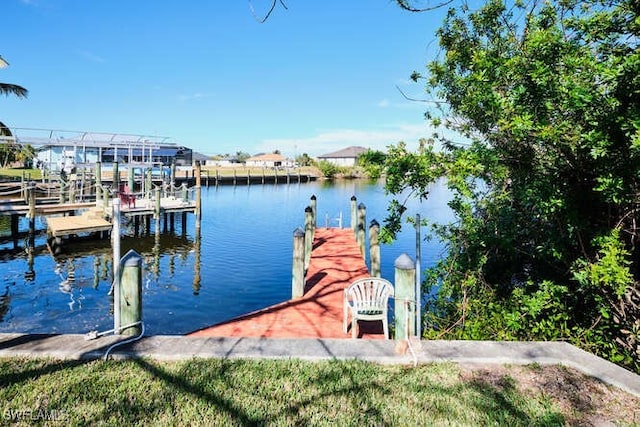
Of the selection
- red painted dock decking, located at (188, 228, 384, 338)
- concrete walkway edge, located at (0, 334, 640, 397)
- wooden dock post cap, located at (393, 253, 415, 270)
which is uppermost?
wooden dock post cap, located at (393, 253, 415, 270)

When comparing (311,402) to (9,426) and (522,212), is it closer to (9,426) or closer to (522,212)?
(9,426)

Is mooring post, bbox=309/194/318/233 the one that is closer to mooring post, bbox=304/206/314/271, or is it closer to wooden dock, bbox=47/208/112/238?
mooring post, bbox=304/206/314/271

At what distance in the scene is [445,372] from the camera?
167 inches

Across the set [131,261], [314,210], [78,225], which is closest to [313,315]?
[131,261]

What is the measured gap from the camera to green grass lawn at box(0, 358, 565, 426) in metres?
Answer: 3.42

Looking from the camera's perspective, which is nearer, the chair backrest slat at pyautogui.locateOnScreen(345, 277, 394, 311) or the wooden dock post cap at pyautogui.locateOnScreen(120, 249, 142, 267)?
the wooden dock post cap at pyautogui.locateOnScreen(120, 249, 142, 267)

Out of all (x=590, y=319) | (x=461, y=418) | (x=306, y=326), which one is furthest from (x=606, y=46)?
(x=306, y=326)

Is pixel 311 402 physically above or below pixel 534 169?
below

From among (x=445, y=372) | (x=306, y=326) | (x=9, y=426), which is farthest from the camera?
(x=306, y=326)

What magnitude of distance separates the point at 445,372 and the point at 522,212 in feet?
10.6

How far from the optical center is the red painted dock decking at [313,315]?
7.09 metres

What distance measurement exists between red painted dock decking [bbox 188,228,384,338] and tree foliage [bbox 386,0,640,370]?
1.90 metres

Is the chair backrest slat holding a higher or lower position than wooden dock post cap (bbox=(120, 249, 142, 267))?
lower

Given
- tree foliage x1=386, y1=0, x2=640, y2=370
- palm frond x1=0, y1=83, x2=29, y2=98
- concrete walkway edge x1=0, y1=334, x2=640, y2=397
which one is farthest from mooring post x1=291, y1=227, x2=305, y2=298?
palm frond x1=0, y1=83, x2=29, y2=98
